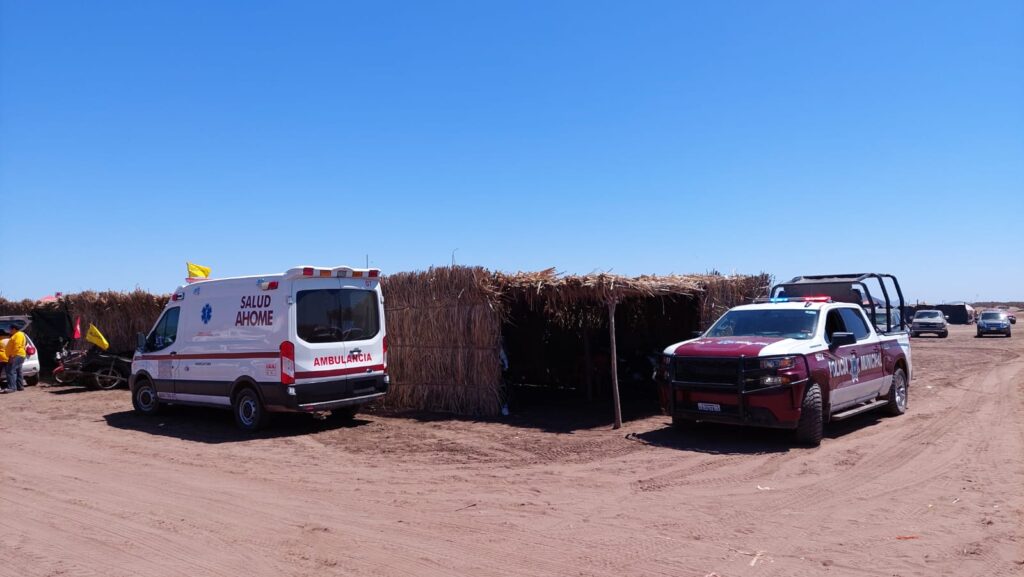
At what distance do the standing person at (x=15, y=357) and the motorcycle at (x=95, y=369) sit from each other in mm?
857

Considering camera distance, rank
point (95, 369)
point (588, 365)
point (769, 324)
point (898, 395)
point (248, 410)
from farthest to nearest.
Result: point (95, 369) < point (588, 365) < point (898, 395) < point (248, 410) < point (769, 324)

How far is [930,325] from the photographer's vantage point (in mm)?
36219

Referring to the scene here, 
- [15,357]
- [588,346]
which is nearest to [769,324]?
[588,346]

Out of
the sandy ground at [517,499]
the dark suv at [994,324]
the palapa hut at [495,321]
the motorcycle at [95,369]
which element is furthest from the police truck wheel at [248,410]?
the dark suv at [994,324]

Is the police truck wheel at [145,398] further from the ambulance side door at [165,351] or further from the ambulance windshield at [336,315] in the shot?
the ambulance windshield at [336,315]

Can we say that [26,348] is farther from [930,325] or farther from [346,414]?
[930,325]

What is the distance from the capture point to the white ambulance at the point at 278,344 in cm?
1055

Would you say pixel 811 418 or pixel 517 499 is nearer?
pixel 517 499

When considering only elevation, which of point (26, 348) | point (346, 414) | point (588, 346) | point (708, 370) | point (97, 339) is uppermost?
point (97, 339)

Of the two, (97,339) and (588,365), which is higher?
(97,339)

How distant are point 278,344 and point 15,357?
11.1 meters

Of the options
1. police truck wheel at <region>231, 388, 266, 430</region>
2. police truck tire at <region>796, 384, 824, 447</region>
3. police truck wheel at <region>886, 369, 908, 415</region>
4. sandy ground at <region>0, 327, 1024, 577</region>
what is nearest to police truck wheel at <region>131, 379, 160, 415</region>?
sandy ground at <region>0, 327, 1024, 577</region>

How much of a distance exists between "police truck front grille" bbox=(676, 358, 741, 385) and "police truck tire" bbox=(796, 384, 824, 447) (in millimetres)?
910

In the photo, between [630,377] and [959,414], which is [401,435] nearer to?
[630,377]
